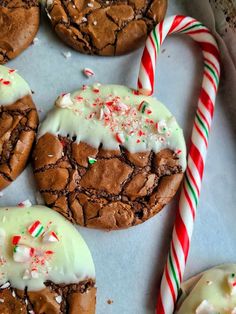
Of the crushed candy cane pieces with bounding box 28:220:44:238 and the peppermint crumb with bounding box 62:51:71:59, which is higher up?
the peppermint crumb with bounding box 62:51:71:59

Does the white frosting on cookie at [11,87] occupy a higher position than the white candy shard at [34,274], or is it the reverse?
the white frosting on cookie at [11,87]

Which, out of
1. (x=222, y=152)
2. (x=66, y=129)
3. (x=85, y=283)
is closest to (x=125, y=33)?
(x=66, y=129)

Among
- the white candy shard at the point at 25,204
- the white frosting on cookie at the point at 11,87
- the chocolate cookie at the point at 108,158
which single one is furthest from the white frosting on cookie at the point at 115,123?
the white candy shard at the point at 25,204

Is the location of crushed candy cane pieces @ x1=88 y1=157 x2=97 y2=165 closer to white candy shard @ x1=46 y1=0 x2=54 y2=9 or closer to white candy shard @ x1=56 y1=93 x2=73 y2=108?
white candy shard @ x1=56 y1=93 x2=73 y2=108

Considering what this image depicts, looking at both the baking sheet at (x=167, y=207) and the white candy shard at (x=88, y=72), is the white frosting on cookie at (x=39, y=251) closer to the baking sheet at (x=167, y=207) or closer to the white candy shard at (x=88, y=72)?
the baking sheet at (x=167, y=207)

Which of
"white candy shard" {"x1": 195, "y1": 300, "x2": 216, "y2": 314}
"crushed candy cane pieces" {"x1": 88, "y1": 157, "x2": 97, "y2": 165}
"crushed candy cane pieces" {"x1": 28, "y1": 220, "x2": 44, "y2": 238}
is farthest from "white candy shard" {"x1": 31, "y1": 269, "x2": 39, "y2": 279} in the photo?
"white candy shard" {"x1": 195, "y1": 300, "x2": 216, "y2": 314}

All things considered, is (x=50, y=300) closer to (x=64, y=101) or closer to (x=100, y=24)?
(x=64, y=101)
